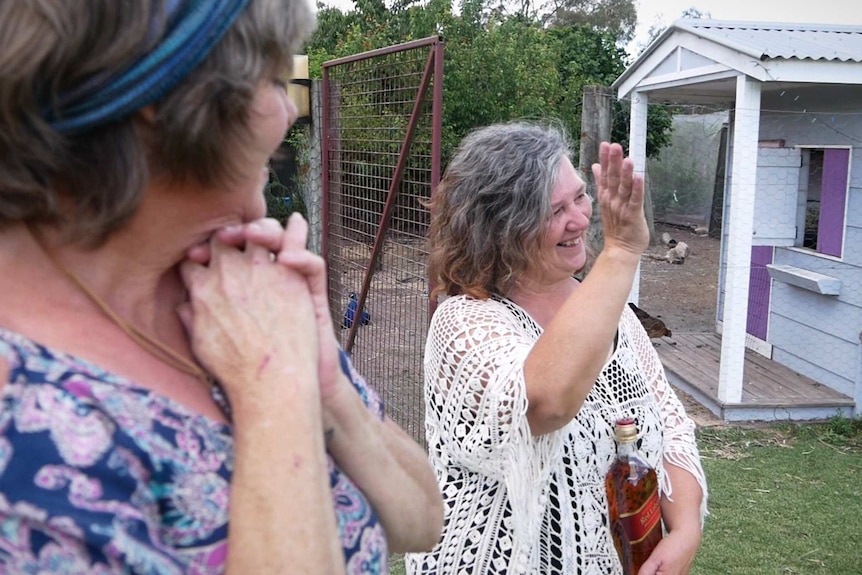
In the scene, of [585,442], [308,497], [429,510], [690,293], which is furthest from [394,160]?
[690,293]

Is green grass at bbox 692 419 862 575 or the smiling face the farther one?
green grass at bbox 692 419 862 575

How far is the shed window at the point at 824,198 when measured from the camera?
6238 millimetres

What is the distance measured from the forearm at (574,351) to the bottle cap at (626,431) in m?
0.13

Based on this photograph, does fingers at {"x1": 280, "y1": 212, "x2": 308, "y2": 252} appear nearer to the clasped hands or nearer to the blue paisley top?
the clasped hands

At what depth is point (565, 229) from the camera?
2.15m

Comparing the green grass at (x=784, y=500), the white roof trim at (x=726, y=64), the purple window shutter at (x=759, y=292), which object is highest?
the white roof trim at (x=726, y=64)

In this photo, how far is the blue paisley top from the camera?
725mm

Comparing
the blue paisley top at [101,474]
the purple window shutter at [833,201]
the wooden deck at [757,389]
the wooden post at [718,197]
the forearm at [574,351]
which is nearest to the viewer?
the blue paisley top at [101,474]

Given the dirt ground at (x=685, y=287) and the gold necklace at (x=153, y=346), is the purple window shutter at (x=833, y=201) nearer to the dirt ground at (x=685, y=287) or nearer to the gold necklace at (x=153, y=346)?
the dirt ground at (x=685, y=287)

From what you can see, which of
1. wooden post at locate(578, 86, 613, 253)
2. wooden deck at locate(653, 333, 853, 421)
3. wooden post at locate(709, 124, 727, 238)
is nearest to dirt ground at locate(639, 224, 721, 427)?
wooden deck at locate(653, 333, 853, 421)

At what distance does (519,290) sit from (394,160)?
2.54m

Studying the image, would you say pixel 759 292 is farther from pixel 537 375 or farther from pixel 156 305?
pixel 156 305

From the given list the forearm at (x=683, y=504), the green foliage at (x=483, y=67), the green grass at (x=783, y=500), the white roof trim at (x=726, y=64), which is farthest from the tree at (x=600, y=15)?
the forearm at (x=683, y=504)

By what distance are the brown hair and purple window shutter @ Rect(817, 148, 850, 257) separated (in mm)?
6201
